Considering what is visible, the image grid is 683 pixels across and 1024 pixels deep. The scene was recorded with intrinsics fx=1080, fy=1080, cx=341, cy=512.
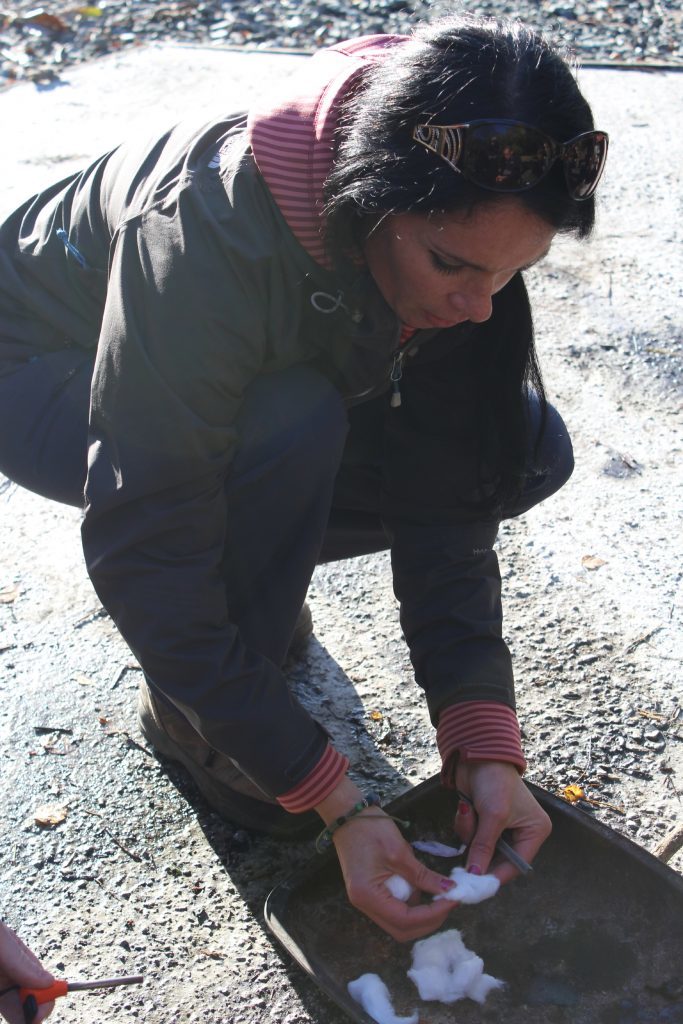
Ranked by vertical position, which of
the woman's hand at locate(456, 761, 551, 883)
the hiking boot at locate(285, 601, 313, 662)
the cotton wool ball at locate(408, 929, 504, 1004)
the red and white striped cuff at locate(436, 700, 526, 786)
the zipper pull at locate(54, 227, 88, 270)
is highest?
the zipper pull at locate(54, 227, 88, 270)

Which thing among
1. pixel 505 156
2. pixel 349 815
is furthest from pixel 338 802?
pixel 505 156

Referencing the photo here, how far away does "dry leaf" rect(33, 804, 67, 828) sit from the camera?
196cm

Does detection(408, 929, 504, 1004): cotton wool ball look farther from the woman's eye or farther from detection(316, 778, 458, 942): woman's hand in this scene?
the woman's eye

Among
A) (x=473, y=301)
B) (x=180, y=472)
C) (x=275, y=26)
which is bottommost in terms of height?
(x=275, y=26)

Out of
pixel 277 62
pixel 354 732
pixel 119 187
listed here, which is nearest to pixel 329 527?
pixel 354 732

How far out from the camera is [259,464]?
1.73 metres

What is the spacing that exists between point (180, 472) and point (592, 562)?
1.28m

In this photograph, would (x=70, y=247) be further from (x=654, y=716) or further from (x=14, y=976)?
(x=654, y=716)

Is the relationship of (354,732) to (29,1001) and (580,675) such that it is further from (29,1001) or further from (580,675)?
(29,1001)

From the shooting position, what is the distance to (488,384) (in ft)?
6.36

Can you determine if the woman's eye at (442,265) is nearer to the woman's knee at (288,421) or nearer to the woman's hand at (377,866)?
the woman's knee at (288,421)

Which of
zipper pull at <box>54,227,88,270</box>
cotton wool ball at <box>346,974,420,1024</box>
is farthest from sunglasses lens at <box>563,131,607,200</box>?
cotton wool ball at <box>346,974,420,1024</box>

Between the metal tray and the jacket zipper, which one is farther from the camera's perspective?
the jacket zipper

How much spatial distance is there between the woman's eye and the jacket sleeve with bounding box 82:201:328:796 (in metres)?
0.25
